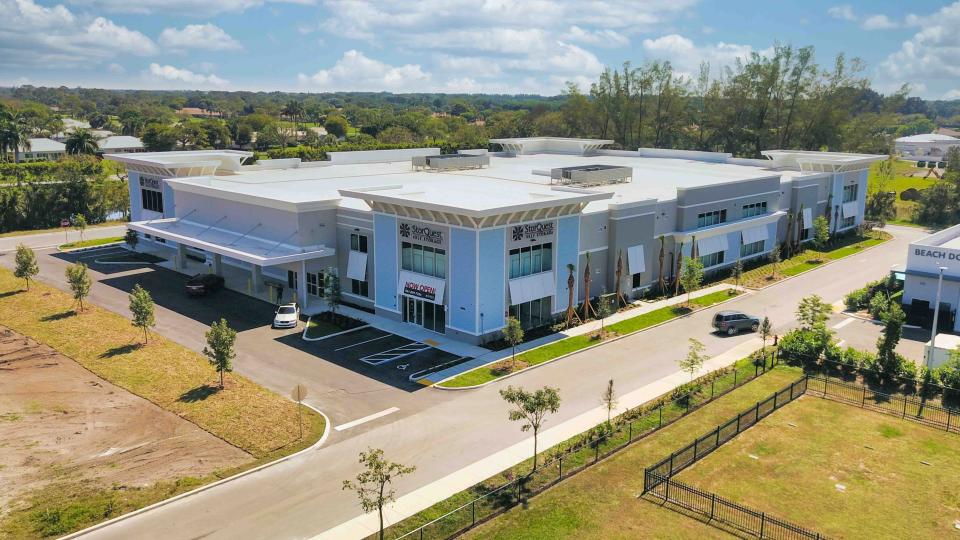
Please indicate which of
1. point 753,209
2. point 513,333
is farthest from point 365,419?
point 753,209

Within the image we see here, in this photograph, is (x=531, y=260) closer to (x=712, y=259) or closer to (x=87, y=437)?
(x=712, y=259)

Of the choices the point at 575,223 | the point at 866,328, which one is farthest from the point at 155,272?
the point at 866,328

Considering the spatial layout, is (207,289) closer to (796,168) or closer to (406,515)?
(406,515)

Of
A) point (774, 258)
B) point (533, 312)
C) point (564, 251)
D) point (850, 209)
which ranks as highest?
point (564, 251)

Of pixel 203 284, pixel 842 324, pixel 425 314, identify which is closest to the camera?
pixel 425 314

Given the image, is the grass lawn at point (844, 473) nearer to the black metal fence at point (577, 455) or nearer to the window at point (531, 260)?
the black metal fence at point (577, 455)

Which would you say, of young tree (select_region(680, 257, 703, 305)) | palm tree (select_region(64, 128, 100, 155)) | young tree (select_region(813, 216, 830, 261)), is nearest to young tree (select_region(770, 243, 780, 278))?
young tree (select_region(813, 216, 830, 261))
